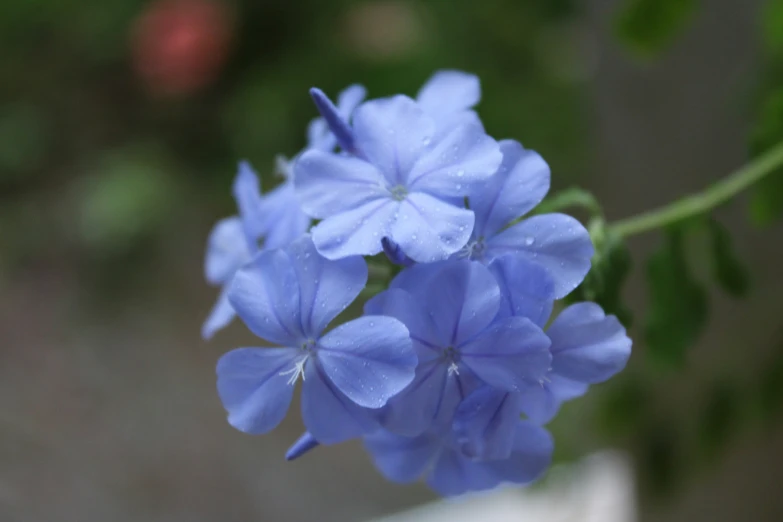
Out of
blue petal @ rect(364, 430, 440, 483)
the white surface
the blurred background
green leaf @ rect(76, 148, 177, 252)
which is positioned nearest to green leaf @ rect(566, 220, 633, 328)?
blue petal @ rect(364, 430, 440, 483)

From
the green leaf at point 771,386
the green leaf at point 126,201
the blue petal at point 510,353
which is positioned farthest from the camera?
the green leaf at point 126,201

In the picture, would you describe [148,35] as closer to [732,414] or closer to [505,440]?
[732,414]

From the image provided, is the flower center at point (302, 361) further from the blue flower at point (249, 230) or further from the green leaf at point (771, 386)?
the green leaf at point (771, 386)

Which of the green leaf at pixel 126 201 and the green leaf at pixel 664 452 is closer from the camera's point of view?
the green leaf at pixel 664 452

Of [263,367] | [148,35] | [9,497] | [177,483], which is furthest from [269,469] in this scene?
[263,367]

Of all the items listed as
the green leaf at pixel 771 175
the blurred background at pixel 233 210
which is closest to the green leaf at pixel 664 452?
the blurred background at pixel 233 210

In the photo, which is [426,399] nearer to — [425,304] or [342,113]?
[425,304]
